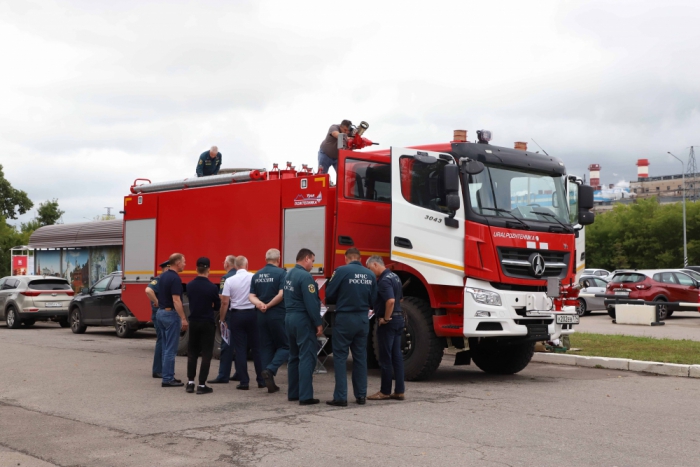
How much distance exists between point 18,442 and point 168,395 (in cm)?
303

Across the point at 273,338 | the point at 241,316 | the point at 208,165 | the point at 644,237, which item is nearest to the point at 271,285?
the point at 273,338

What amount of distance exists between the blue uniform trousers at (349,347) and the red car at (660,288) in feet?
64.5

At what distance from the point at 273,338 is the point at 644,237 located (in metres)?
71.0

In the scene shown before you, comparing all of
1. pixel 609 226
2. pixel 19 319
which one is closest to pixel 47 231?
pixel 19 319

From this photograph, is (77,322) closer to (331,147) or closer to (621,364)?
(331,147)

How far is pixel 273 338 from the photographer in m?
10.8

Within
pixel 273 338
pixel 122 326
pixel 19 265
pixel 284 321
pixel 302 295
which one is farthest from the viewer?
pixel 19 265

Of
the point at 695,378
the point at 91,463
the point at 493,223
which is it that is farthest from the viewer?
the point at 695,378

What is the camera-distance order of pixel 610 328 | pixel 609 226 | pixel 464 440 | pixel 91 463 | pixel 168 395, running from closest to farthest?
pixel 91 463, pixel 464 440, pixel 168 395, pixel 610 328, pixel 609 226

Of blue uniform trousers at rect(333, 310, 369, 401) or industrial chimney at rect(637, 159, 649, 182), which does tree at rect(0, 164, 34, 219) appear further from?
industrial chimney at rect(637, 159, 649, 182)

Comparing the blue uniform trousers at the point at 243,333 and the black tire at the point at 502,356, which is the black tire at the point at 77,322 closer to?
the blue uniform trousers at the point at 243,333

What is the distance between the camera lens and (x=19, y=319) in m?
24.3

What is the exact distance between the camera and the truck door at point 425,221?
11.5 metres

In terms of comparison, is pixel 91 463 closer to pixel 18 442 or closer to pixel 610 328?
pixel 18 442
